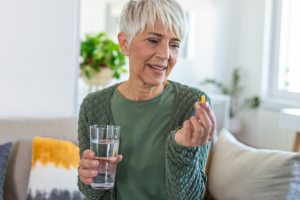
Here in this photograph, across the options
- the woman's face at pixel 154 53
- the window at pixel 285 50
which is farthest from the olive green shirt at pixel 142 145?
the window at pixel 285 50

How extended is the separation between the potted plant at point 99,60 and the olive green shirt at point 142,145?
5.33 ft

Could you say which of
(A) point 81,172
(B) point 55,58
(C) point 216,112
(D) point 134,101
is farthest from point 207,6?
(A) point 81,172

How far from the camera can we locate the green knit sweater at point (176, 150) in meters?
0.81

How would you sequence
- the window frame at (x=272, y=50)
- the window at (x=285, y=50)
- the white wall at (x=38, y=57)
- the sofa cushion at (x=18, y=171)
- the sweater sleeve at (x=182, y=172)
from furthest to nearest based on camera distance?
1. the window frame at (x=272, y=50)
2. the window at (x=285, y=50)
3. the white wall at (x=38, y=57)
4. the sofa cushion at (x=18, y=171)
5. the sweater sleeve at (x=182, y=172)

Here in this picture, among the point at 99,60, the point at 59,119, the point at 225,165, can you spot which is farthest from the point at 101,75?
the point at 225,165

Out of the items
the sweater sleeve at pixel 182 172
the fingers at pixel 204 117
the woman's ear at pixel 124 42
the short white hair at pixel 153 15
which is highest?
the short white hair at pixel 153 15

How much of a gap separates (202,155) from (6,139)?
1.12 metres

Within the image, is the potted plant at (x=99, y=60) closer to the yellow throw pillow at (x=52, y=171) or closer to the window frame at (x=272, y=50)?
the yellow throw pillow at (x=52, y=171)

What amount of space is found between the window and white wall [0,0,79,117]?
2.35m

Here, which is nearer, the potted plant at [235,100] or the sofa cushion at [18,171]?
the sofa cushion at [18,171]

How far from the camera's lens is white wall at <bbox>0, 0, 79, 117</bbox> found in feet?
5.88

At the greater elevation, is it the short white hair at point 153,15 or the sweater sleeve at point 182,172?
Answer: the short white hair at point 153,15

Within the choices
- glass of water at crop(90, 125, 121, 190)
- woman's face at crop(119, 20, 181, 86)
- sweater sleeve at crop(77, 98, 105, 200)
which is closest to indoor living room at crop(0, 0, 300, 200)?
sweater sleeve at crop(77, 98, 105, 200)

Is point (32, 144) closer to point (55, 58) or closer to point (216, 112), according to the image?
point (55, 58)
